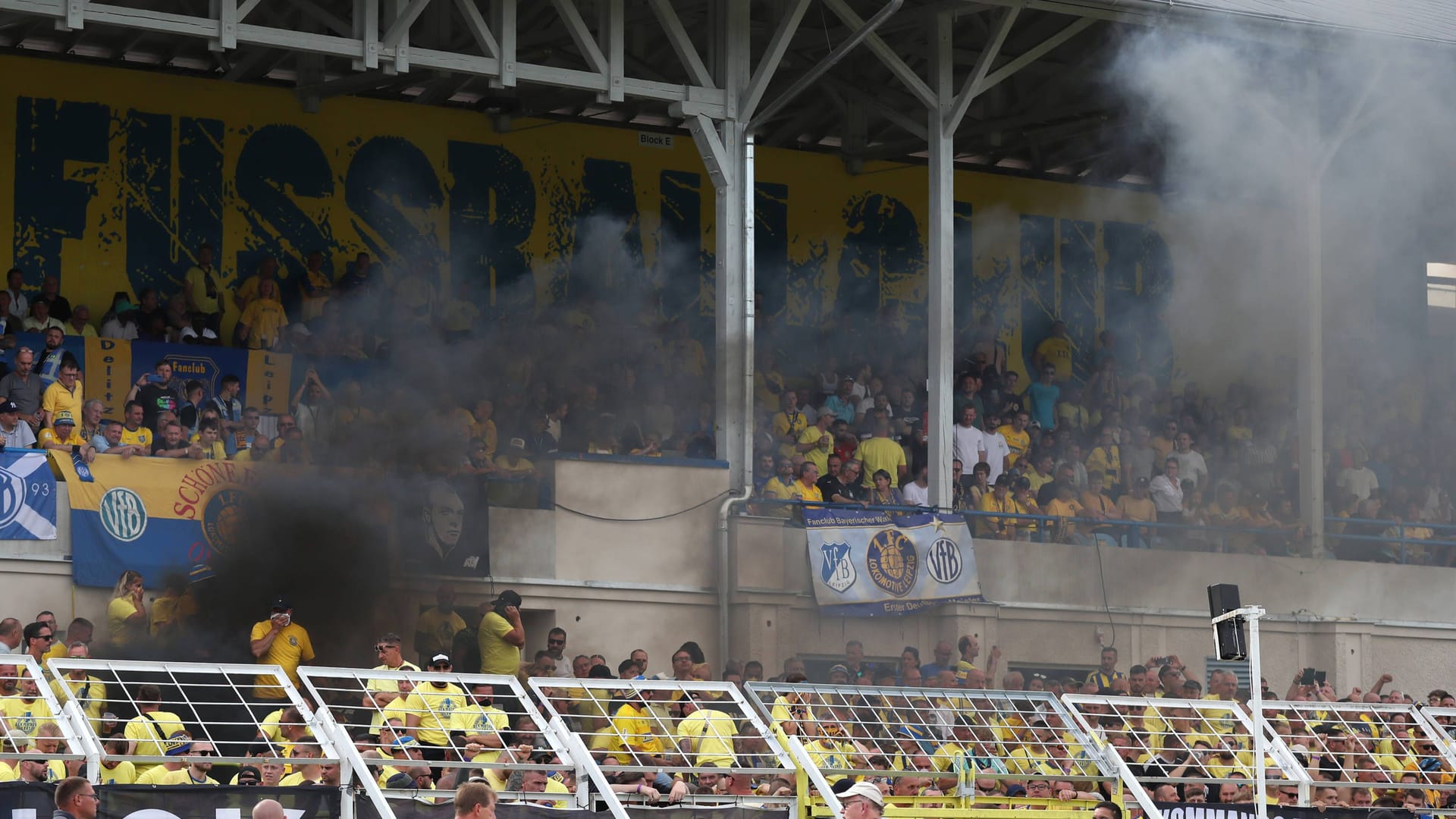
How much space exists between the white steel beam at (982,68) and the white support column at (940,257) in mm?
49

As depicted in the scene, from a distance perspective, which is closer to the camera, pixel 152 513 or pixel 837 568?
pixel 152 513

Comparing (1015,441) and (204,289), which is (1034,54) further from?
(204,289)

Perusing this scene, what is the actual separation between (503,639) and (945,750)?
3.19 meters

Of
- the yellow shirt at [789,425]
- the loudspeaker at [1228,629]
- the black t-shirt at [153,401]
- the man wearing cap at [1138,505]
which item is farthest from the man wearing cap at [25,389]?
the man wearing cap at [1138,505]

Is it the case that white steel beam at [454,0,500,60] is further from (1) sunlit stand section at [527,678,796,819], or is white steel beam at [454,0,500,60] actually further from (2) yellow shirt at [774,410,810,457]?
(1) sunlit stand section at [527,678,796,819]

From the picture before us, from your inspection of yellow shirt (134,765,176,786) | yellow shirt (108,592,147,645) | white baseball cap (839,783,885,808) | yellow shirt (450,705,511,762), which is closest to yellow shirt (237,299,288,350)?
yellow shirt (108,592,147,645)

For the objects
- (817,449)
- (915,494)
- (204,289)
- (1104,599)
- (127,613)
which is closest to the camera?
(127,613)

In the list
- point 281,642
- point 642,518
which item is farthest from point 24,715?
point 642,518

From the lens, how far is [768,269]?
814 inches

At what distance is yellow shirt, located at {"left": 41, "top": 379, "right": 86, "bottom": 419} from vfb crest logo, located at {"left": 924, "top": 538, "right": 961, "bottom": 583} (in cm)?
617

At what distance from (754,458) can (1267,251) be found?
579 cm

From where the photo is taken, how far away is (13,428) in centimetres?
1368

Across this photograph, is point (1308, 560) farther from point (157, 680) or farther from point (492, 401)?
point (157, 680)

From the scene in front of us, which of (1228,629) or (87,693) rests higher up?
(1228,629)
